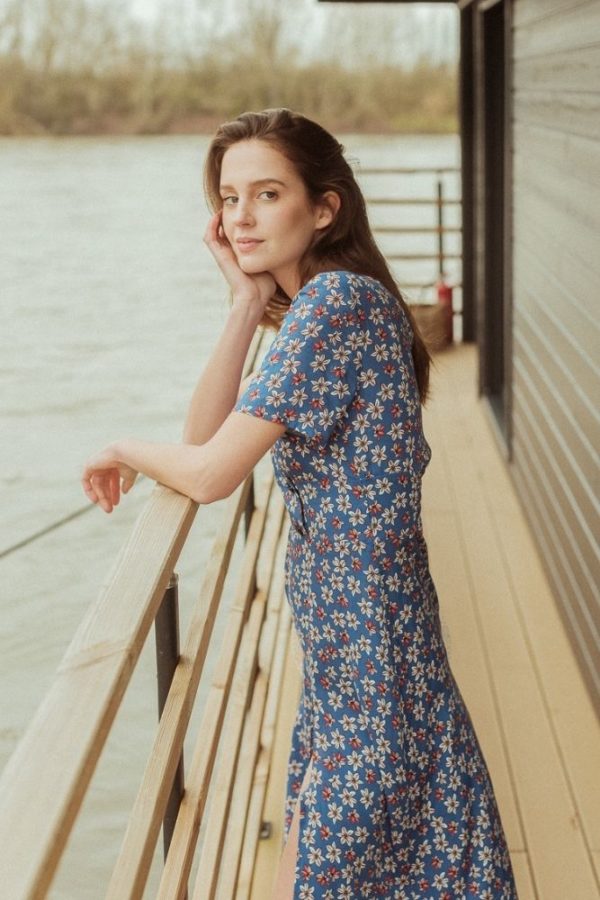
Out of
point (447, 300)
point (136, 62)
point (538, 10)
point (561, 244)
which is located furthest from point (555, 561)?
point (136, 62)

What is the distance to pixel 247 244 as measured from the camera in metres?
1.38

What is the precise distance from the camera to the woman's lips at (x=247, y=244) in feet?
4.53

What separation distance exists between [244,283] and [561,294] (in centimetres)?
154

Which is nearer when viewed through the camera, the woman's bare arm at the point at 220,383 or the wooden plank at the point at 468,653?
the woman's bare arm at the point at 220,383

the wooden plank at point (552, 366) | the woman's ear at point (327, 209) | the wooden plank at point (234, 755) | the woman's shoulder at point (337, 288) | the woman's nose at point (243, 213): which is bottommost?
the wooden plank at point (234, 755)

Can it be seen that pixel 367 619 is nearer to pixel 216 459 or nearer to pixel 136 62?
pixel 216 459

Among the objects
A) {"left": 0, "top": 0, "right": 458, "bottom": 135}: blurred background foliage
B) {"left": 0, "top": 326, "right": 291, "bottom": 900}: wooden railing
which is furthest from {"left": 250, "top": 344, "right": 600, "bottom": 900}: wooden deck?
{"left": 0, "top": 0, "right": 458, "bottom": 135}: blurred background foliage

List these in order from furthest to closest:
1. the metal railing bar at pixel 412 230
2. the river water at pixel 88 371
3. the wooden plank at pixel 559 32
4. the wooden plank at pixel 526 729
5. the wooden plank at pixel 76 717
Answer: the metal railing bar at pixel 412 230
the river water at pixel 88 371
the wooden plank at pixel 559 32
the wooden plank at pixel 526 729
the wooden plank at pixel 76 717

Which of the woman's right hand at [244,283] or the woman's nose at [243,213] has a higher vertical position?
the woman's nose at [243,213]

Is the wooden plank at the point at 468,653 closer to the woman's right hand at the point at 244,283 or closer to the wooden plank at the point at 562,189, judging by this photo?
the woman's right hand at the point at 244,283

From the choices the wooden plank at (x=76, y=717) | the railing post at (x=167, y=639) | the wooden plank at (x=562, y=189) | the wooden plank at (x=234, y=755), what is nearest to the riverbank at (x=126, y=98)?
the wooden plank at (x=562, y=189)

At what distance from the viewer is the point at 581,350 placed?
2.54m

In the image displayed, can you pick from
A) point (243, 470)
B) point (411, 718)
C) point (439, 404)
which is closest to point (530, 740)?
point (411, 718)

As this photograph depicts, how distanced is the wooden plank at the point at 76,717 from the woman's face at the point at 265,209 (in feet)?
1.24
